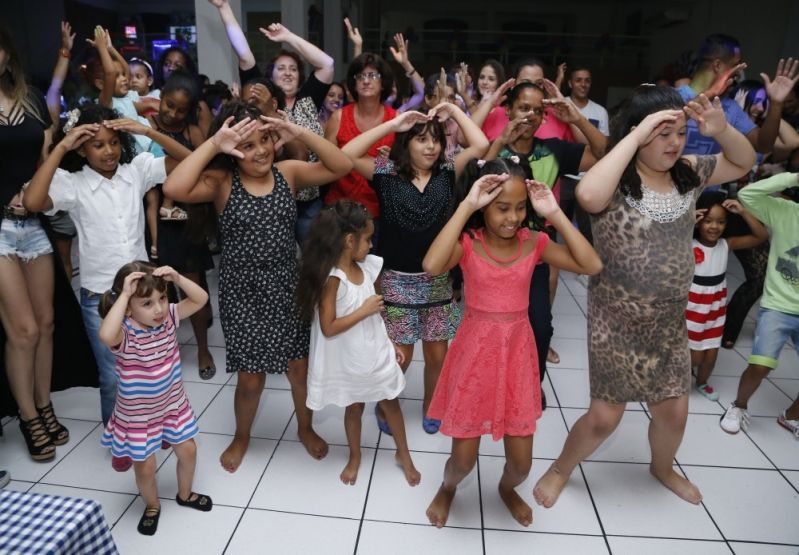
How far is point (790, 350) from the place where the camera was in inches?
150

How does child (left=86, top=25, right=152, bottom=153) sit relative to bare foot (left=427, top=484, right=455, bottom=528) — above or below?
above

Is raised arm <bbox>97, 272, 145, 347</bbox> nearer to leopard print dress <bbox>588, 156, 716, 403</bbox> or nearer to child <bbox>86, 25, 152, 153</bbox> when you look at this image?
child <bbox>86, 25, 152, 153</bbox>

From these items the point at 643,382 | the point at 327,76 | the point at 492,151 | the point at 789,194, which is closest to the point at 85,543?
the point at 643,382

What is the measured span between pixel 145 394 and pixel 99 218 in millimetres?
797

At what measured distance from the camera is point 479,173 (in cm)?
216

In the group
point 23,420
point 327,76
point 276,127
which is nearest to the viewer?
point 276,127

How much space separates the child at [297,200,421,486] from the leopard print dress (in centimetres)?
82

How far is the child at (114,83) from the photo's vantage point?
11.1ft

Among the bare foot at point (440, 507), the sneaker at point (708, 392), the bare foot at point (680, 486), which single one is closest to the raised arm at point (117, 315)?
the bare foot at point (440, 507)

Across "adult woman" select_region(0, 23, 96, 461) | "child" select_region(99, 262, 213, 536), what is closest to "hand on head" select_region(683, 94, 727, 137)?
"child" select_region(99, 262, 213, 536)

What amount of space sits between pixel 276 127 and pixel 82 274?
40.3 inches

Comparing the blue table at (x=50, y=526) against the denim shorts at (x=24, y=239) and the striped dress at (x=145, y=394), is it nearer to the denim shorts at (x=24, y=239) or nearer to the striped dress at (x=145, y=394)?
the striped dress at (x=145, y=394)

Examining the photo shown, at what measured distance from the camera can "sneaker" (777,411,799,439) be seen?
9.37ft

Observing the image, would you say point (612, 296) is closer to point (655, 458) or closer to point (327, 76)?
point (655, 458)
